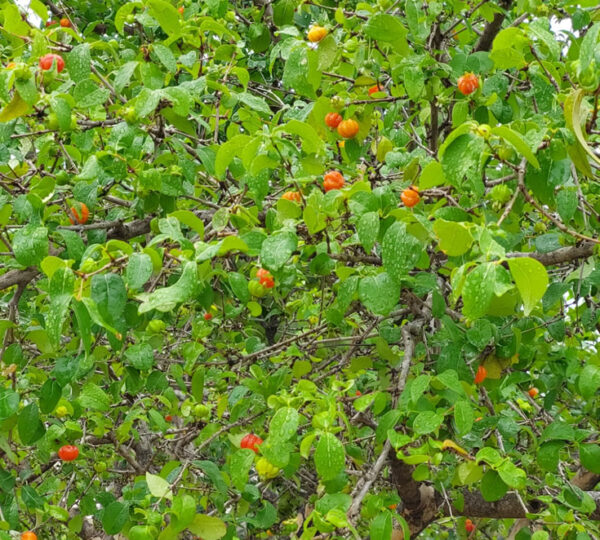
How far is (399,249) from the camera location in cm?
168

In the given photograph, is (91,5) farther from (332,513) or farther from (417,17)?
(332,513)

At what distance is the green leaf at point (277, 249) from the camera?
163 cm

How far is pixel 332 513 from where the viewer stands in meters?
1.63

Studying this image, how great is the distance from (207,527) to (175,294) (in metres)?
1.02

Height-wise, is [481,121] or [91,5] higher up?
[91,5]

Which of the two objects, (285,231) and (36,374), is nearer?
(285,231)

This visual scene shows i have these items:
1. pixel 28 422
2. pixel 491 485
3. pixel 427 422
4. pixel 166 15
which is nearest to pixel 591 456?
pixel 491 485

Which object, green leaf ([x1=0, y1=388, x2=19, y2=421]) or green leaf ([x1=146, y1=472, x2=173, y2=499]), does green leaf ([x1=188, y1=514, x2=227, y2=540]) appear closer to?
green leaf ([x1=146, y1=472, x2=173, y2=499])

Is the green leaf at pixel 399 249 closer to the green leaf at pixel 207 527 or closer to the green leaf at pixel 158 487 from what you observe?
the green leaf at pixel 158 487

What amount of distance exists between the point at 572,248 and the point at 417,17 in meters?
0.85

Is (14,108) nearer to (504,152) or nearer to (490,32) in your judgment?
(504,152)

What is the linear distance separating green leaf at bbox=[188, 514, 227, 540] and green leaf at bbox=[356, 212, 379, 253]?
102 centimetres

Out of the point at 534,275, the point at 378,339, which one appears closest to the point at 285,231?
the point at 534,275

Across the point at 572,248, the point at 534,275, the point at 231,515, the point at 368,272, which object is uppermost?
the point at 534,275
